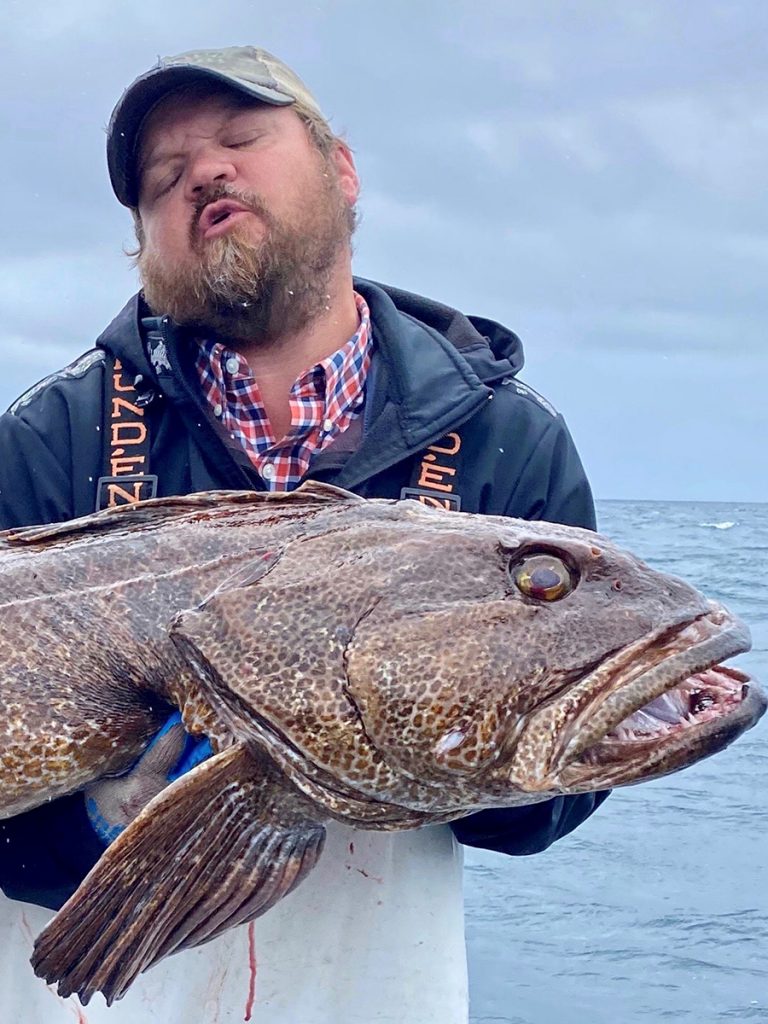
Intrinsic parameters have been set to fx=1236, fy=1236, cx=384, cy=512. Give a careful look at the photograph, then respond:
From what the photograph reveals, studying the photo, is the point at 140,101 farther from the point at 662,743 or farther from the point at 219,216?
the point at 662,743

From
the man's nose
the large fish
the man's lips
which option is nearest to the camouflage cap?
the man's nose

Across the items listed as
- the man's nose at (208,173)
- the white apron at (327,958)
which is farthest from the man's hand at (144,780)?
the man's nose at (208,173)

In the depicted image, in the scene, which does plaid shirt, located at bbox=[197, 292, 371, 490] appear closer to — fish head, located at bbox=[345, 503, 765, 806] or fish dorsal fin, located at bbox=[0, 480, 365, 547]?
fish dorsal fin, located at bbox=[0, 480, 365, 547]

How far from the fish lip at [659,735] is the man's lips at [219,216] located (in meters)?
2.49

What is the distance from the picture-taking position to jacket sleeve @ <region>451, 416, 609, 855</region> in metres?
3.81

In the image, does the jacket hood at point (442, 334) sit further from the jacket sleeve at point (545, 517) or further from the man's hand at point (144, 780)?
the man's hand at point (144, 780)

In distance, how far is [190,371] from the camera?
14.9 feet

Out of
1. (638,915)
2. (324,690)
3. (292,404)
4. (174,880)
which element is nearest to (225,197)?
(292,404)

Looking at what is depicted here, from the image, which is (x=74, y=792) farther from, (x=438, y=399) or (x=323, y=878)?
(x=438, y=399)

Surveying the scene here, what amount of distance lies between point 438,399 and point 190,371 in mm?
947

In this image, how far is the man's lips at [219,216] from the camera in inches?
177

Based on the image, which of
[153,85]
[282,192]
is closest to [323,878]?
[282,192]

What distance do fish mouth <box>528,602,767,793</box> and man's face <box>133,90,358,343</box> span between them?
2.28 m

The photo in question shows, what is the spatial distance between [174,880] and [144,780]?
0.44 m
